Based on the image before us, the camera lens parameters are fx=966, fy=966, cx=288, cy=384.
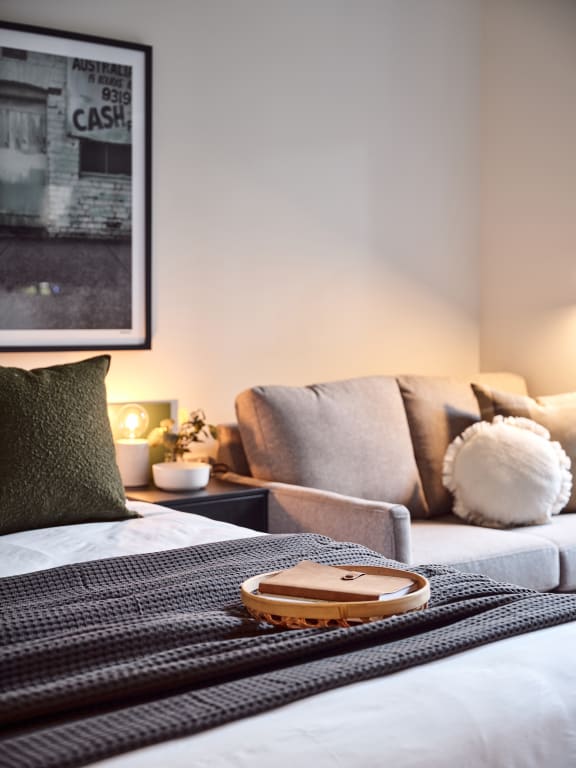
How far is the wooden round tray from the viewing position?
161 centimetres

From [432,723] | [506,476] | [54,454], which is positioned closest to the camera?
[432,723]

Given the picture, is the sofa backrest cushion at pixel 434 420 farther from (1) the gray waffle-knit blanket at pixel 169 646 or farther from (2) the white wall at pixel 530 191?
(1) the gray waffle-knit blanket at pixel 169 646

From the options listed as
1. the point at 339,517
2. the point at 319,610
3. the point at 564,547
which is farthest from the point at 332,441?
the point at 319,610

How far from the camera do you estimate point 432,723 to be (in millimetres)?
1355

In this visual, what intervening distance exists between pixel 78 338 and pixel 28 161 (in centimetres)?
61

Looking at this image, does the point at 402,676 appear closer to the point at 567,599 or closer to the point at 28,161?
the point at 567,599

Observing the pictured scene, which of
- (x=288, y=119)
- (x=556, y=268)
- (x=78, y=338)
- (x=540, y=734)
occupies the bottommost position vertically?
(x=540, y=734)

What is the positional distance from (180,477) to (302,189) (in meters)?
1.34

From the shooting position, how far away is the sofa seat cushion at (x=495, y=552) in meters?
2.98

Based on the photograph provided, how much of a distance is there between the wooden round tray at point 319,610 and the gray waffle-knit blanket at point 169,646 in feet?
0.07

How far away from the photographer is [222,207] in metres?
3.65

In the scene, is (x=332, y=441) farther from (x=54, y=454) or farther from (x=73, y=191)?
(x=73, y=191)

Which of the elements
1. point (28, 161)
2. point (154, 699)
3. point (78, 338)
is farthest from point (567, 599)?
point (28, 161)

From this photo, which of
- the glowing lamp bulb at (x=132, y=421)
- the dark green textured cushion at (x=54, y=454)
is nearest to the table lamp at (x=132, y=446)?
the glowing lamp bulb at (x=132, y=421)
